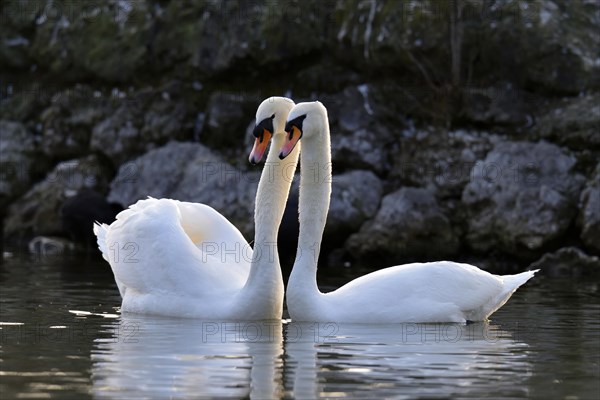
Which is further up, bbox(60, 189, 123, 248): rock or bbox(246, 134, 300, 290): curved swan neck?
bbox(60, 189, 123, 248): rock

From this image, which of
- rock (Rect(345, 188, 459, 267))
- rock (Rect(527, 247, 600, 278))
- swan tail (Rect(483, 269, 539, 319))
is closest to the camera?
swan tail (Rect(483, 269, 539, 319))

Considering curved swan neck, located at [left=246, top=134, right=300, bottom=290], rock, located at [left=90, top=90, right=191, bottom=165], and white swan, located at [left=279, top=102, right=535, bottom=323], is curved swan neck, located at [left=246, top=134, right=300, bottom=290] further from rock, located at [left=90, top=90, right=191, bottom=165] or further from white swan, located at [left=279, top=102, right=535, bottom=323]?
rock, located at [left=90, top=90, right=191, bottom=165]

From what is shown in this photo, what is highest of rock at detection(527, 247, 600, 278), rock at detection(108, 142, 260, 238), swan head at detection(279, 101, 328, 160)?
rock at detection(108, 142, 260, 238)

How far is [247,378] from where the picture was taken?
7.03 metres

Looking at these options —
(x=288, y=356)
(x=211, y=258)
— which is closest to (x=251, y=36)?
(x=211, y=258)

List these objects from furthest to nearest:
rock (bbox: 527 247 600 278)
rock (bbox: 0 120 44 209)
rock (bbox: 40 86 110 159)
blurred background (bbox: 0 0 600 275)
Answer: rock (bbox: 40 86 110 159)
rock (bbox: 0 120 44 209)
blurred background (bbox: 0 0 600 275)
rock (bbox: 527 247 600 278)

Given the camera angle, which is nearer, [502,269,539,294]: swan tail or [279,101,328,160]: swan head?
[279,101,328,160]: swan head

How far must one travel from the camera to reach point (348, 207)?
709 inches

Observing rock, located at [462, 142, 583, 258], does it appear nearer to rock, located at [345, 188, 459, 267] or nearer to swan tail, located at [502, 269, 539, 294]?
rock, located at [345, 188, 459, 267]

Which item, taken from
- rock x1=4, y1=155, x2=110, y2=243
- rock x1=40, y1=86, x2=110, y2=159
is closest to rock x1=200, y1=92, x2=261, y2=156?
rock x1=4, y1=155, x2=110, y2=243

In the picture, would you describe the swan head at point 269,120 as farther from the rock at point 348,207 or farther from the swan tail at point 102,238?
the rock at point 348,207

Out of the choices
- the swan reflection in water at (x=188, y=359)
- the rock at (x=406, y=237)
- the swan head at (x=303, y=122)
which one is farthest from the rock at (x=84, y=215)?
the swan head at (x=303, y=122)

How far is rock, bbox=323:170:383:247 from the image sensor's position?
1795 centimetres

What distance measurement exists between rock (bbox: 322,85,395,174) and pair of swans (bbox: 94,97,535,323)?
8.76 metres
